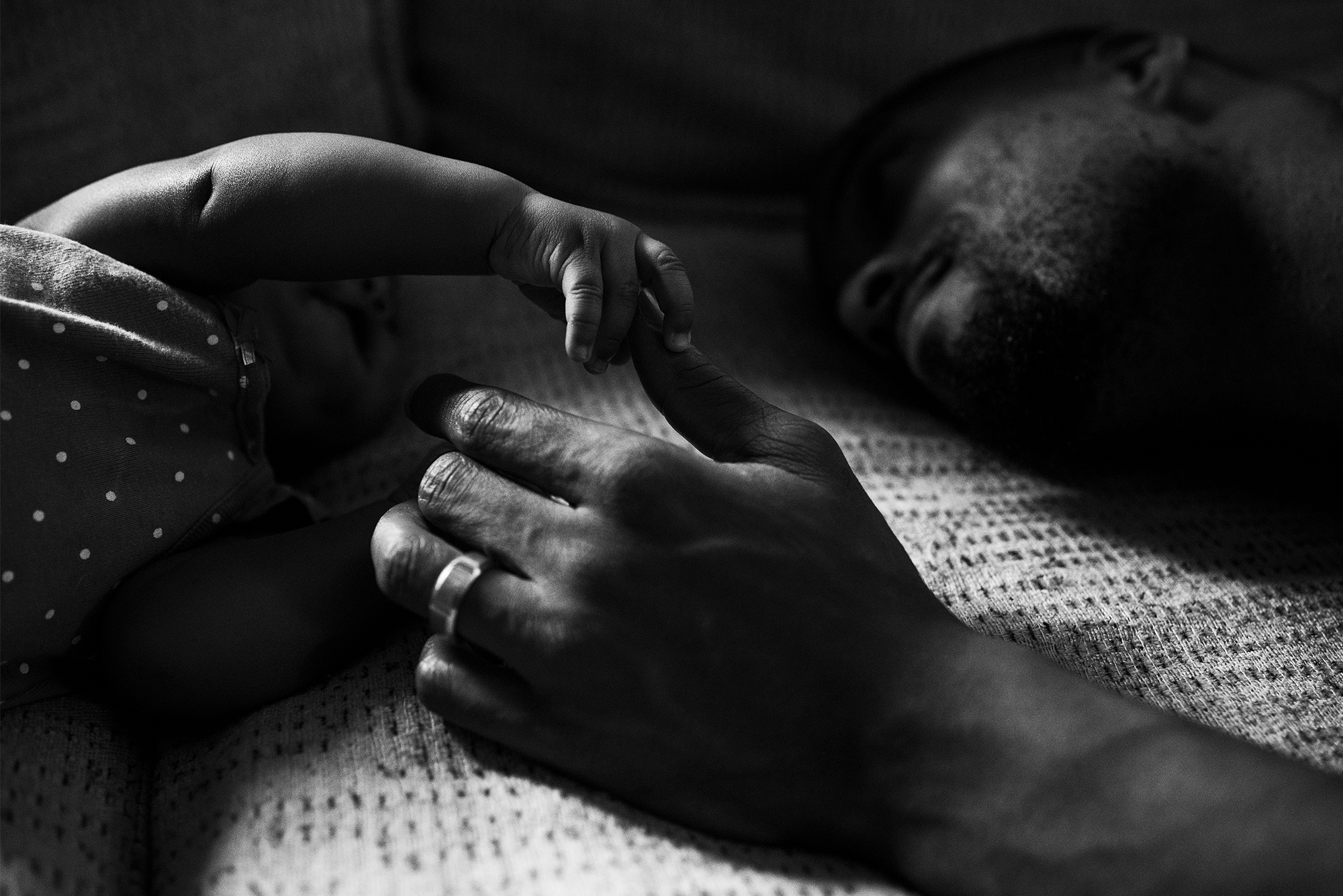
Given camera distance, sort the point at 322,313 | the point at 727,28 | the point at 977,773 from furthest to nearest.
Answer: the point at 727,28 < the point at 322,313 < the point at 977,773

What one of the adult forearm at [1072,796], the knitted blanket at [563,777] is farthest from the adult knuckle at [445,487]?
the adult forearm at [1072,796]

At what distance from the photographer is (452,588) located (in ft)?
1.90

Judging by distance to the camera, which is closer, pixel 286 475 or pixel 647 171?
pixel 286 475

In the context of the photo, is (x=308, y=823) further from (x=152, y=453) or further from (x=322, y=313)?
(x=322, y=313)

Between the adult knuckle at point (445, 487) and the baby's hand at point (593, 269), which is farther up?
the baby's hand at point (593, 269)

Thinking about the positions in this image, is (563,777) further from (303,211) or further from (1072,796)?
(303,211)

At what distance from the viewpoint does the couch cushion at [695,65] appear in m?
1.26

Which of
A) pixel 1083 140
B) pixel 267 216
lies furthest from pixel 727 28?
pixel 267 216

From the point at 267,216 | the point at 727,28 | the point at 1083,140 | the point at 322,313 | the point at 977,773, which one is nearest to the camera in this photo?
the point at 977,773

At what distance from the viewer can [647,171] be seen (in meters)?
1.37

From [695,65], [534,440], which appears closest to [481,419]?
[534,440]

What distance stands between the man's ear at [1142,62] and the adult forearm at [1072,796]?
0.78m

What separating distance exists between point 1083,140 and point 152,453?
89 centimetres

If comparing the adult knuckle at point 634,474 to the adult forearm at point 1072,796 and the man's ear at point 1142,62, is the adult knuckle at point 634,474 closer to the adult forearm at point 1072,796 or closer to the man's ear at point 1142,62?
the adult forearm at point 1072,796
